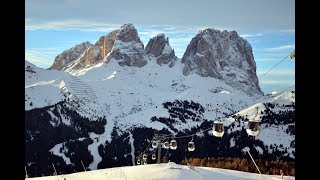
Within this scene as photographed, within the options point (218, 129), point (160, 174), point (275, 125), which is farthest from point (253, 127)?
point (275, 125)

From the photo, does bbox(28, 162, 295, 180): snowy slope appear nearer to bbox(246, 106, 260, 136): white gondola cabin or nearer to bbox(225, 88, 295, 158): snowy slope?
bbox(246, 106, 260, 136): white gondola cabin

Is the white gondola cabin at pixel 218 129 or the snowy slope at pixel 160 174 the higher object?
the white gondola cabin at pixel 218 129

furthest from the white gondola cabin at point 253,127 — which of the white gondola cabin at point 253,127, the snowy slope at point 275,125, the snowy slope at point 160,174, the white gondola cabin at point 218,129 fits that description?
the snowy slope at point 275,125

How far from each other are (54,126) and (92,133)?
44.7 feet

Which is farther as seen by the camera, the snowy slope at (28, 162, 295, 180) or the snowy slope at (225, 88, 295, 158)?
the snowy slope at (225, 88, 295, 158)

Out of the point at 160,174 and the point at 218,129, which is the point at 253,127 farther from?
the point at 160,174

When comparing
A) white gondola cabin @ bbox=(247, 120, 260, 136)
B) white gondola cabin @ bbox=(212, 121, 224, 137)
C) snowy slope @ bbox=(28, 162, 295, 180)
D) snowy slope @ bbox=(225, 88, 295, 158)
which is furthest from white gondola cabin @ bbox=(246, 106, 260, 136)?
snowy slope @ bbox=(225, 88, 295, 158)

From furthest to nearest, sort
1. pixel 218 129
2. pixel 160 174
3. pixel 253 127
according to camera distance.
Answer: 1. pixel 160 174
2. pixel 218 129
3. pixel 253 127

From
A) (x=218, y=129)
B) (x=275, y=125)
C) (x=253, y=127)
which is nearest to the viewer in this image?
(x=253, y=127)

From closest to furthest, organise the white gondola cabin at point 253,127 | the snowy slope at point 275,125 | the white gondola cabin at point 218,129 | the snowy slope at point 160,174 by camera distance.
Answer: the white gondola cabin at point 253,127, the white gondola cabin at point 218,129, the snowy slope at point 160,174, the snowy slope at point 275,125

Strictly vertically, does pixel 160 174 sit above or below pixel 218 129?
below

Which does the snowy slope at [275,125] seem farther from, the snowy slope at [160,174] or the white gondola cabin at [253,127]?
the white gondola cabin at [253,127]

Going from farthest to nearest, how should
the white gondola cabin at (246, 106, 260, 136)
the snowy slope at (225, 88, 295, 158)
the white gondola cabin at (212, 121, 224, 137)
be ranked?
the snowy slope at (225, 88, 295, 158)
the white gondola cabin at (212, 121, 224, 137)
the white gondola cabin at (246, 106, 260, 136)
